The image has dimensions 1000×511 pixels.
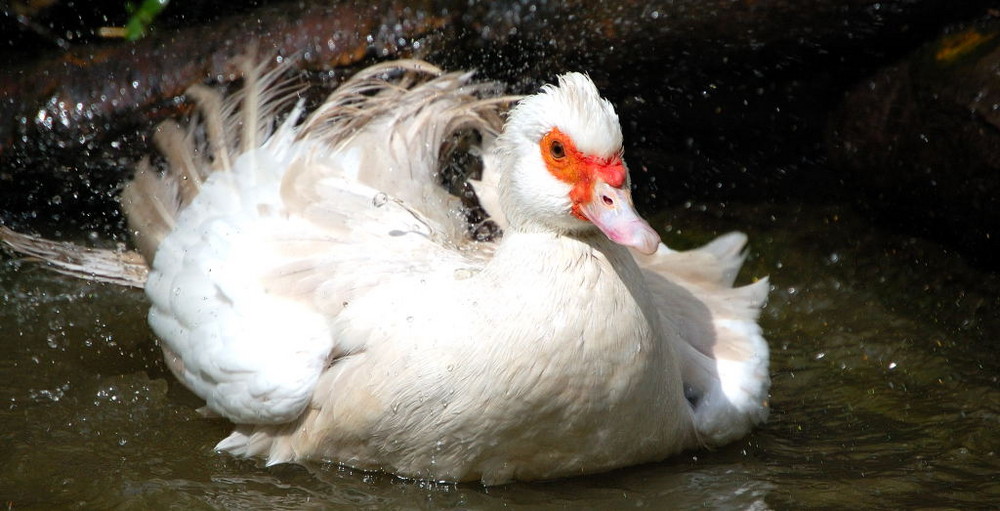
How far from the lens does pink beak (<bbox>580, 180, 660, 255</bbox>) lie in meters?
3.24

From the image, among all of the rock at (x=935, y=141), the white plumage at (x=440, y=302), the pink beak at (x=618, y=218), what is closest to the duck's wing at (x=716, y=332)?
the white plumage at (x=440, y=302)

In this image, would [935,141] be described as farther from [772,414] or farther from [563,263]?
[563,263]

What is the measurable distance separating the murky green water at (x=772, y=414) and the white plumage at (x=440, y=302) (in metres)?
0.12

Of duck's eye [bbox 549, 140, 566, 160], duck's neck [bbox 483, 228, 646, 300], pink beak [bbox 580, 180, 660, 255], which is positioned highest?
duck's eye [bbox 549, 140, 566, 160]

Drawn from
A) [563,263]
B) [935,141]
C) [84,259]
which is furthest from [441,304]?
[935,141]

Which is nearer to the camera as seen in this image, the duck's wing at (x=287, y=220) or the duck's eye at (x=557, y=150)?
the duck's eye at (x=557, y=150)

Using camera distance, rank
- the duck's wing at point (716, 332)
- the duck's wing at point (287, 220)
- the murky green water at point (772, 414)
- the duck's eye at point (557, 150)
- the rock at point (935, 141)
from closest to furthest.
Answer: the duck's eye at point (557, 150), the murky green water at point (772, 414), the duck's wing at point (287, 220), the duck's wing at point (716, 332), the rock at point (935, 141)

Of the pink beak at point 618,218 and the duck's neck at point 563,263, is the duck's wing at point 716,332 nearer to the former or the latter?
the duck's neck at point 563,263

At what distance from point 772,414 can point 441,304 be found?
1552 millimetres

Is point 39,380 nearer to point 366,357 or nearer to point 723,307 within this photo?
point 366,357

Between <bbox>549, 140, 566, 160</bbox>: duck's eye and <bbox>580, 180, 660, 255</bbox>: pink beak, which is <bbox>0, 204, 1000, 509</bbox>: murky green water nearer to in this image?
<bbox>580, 180, 660, 255</bbox>: pink beak

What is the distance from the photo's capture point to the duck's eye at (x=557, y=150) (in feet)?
11.0

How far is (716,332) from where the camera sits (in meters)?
4.28

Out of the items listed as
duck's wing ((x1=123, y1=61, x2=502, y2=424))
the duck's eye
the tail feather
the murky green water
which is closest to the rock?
the murky green water
